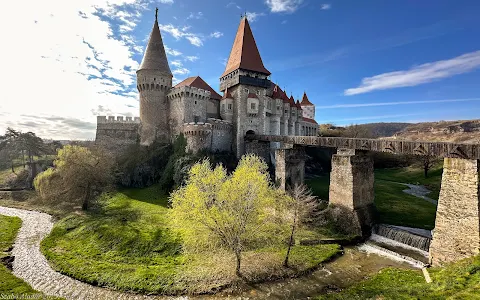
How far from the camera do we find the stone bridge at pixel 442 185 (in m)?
13.3

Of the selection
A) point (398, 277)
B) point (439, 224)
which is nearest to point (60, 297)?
point (398, 277)

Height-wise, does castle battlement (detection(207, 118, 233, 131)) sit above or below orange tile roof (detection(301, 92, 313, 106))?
below

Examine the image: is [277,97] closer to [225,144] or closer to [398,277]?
[225,144]

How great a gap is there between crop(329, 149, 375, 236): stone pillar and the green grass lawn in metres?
5.70

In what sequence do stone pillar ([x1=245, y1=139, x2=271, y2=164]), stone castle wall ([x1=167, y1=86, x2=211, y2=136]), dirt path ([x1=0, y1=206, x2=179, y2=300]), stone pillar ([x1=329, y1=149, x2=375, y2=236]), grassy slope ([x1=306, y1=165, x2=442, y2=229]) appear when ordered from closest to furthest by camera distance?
dirt path ([x1=0, y1=206, x2=179, y2=300]), stone pillar ([x1=329, y1=149, x2=375, y2=236]), grassy slope ([x1=306, y1=165, x2=442, y2=229]), stone castle wall ([x1=167, y1=86, x2=211, y2=136]), stone pillar ([x1=245, y1=139, x2=271, y2=164])

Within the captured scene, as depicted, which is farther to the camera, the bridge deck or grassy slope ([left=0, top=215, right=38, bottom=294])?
the bridge deck

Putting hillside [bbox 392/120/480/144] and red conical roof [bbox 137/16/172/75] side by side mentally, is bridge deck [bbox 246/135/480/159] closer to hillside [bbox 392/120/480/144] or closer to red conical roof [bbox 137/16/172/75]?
hillside [bbox 392/120/480/144]

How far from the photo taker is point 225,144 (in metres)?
36.2

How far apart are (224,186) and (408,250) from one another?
1474 cm

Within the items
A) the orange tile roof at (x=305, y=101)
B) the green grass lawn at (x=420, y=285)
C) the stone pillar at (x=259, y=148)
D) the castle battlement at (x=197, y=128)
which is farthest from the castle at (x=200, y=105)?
the orange tile roof at (x=305, y=101)

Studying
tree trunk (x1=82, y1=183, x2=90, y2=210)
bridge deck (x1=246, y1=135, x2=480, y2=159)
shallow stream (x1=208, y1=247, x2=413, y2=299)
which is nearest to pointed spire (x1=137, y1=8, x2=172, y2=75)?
tree trunk (x1=82, y1=183, x2=90, y2=210)

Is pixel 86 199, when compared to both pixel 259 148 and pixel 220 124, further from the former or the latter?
pixel 259 148

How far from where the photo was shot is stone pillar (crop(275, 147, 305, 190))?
2739 cm

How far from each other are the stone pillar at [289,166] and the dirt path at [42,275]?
18.1m
